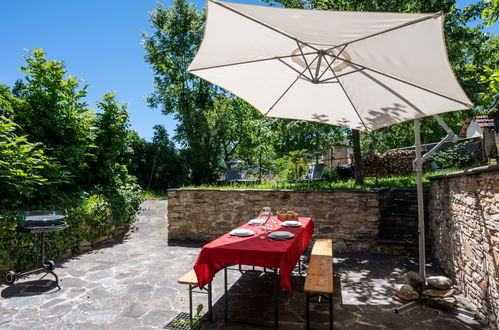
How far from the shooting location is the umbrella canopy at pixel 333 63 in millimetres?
2527

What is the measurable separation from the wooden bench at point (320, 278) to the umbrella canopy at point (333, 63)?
1.83 m

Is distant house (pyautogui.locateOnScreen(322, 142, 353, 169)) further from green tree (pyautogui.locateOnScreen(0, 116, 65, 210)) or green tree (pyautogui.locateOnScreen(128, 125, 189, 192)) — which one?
green tree (pyautogui.locateOnScreen(0, 116, 65, 210))

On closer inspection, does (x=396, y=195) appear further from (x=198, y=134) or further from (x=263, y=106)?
(x=198, y=134)

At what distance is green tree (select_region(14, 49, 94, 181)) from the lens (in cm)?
596

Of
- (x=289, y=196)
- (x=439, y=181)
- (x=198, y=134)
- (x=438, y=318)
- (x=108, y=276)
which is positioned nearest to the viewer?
(x=438, y=318)

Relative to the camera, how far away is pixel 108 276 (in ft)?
14.7

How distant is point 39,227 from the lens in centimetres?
410

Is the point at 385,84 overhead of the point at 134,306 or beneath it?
overhead

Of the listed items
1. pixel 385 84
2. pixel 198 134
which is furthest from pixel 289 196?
pixel 198 134

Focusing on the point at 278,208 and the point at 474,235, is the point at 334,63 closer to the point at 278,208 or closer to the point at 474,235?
the point at 474,235

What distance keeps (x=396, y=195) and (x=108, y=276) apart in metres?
5.94

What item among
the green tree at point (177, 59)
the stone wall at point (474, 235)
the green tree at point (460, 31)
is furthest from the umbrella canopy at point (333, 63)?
the green tree at point (177, 59)

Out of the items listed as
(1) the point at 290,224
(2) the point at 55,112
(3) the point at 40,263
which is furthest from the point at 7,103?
(1) the point at 290,224

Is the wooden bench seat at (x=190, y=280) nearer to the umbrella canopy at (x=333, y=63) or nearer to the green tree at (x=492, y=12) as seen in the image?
the umbrella canopy at (x=333, y=63)
